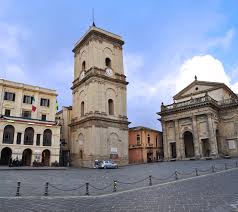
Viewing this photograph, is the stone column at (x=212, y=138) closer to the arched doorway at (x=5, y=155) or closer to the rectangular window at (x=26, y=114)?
the rectangular window at (x=26, y=114)

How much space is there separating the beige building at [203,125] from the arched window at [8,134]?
28684 mm

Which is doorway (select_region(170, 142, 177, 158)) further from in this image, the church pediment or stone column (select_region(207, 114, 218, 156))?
the church pediment

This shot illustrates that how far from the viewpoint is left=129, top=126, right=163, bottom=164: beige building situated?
57031 millimetres

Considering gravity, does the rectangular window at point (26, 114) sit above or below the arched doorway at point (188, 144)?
above

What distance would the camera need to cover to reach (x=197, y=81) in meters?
56.4

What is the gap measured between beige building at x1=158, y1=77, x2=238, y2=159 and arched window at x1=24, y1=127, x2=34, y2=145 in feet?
84.3

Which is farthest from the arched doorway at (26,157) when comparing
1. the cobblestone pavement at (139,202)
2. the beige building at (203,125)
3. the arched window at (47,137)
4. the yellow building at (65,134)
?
the cobblestone pavement at (139,202)

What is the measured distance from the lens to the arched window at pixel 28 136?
41.0 meters

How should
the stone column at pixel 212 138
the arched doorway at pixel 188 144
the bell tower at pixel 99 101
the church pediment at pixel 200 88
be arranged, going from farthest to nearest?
the church pediment at pixel 200 88
the arched doorway at pixel 188 144
the stone column at pixel 212 138
the bell tower at pixel 99 101

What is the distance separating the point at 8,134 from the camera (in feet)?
129

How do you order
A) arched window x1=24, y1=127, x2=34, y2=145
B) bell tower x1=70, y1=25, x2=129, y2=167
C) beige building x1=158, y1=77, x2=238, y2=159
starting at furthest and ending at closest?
1. beige building x1=158, y1=77, x2=238, y2=159
2. bell tower x1=70, y1=25, x2=129, y2=167
3. arched window x1=24, y1=127, x2=34, y2=145

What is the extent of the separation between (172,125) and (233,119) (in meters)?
11.4

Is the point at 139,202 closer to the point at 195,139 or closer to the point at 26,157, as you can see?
the point at 26,157

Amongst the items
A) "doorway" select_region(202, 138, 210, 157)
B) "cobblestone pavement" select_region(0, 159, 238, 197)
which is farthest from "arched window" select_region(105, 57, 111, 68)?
"cobblestone pavement" select_region(0, 159, 238, 197)
